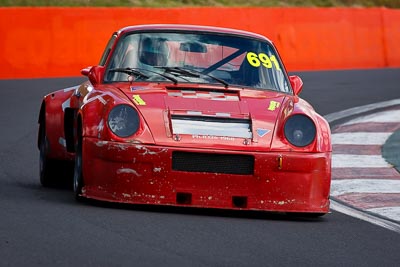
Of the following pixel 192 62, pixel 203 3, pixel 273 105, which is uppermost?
pixel 203 3

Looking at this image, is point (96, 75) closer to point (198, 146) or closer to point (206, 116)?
point (206, 116)

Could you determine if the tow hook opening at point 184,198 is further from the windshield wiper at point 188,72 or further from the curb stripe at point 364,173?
the curb stripe at point 364,173

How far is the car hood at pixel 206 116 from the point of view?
25.0 feet

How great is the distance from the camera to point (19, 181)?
927 cm

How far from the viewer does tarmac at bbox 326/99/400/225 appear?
9.22 meters

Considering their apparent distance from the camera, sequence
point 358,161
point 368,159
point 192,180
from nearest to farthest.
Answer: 1. point 192,180
2. point 358,161
3. point 368,159

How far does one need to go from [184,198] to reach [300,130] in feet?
2.82

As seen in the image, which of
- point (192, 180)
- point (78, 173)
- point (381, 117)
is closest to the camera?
point (192, 180)

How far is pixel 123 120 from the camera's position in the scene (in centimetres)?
772

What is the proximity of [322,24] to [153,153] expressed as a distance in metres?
16.3

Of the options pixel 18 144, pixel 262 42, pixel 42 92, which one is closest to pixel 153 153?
pixel 262 42

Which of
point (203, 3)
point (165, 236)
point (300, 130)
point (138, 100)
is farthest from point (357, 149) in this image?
point (203, 3)

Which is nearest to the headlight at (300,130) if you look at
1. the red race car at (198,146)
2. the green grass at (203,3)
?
the red race car at (198,146)

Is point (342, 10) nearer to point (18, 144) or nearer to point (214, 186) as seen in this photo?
point (18, 144)
